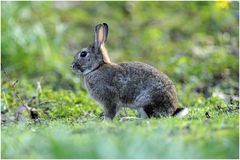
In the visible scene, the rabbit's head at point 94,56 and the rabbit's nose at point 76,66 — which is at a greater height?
the rabbit's head at point 94,56

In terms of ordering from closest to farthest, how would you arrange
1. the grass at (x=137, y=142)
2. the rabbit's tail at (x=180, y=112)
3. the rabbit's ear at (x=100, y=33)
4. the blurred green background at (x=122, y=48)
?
the grass at (x=137, y=142) < the rabbit's tail at (x=180, y=112) < the rabbit's ear at (x=100, y=33) < the blurred green background at (x=122, y=48)

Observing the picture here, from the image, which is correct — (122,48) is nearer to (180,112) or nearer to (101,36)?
A: (101,36)

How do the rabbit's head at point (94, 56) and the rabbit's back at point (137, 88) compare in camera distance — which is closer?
the rabbit's back at point (137, 88)

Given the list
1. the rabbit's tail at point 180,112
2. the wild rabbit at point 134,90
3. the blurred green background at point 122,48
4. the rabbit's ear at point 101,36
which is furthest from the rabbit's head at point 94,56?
the rabbit's tail at point 180,112

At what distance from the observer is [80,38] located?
14008mm

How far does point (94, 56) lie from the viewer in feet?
24.5

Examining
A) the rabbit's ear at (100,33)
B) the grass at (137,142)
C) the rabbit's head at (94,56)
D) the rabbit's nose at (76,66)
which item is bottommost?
the grass at (137,142)

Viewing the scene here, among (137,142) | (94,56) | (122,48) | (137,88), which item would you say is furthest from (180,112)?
(122,48)

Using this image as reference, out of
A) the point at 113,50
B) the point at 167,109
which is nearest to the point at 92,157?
the point at 167,109

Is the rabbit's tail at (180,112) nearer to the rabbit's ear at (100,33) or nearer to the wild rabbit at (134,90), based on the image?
the wild rabbit at (134,90)

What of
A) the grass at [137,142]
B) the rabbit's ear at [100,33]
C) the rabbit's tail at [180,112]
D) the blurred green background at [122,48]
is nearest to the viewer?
the grass at [137,142]

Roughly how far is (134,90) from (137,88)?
0.04m

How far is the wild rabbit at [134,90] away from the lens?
6812 mm

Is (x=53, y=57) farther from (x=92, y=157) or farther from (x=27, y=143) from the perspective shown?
(x=92, y=157)
